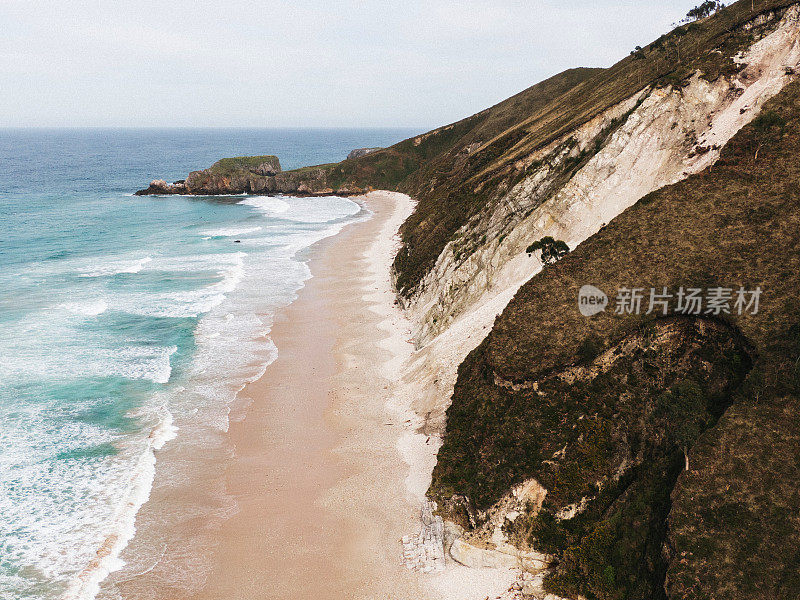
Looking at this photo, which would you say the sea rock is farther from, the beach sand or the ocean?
the beach sand

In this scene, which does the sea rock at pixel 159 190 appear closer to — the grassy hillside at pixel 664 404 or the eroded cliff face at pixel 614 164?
the eroded cliff face at pixel 614 164

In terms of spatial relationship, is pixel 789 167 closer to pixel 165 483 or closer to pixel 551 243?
pixel 551 243

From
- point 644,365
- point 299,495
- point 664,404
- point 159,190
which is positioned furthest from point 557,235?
point 159,190

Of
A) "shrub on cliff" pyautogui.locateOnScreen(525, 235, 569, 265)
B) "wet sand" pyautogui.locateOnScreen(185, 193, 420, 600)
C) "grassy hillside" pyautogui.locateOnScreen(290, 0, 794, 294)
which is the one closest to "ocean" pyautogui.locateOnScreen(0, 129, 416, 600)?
"wet sand" pyautogui.locateOnScreen(185, 193, 420, 600)

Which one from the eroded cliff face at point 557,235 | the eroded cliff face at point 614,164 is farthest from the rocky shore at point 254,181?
the eroded cliff face at point 614,164

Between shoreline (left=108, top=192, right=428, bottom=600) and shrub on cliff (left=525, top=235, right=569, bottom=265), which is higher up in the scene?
shrub on cliff (left=525, top=235, right=569, bottom=265)
